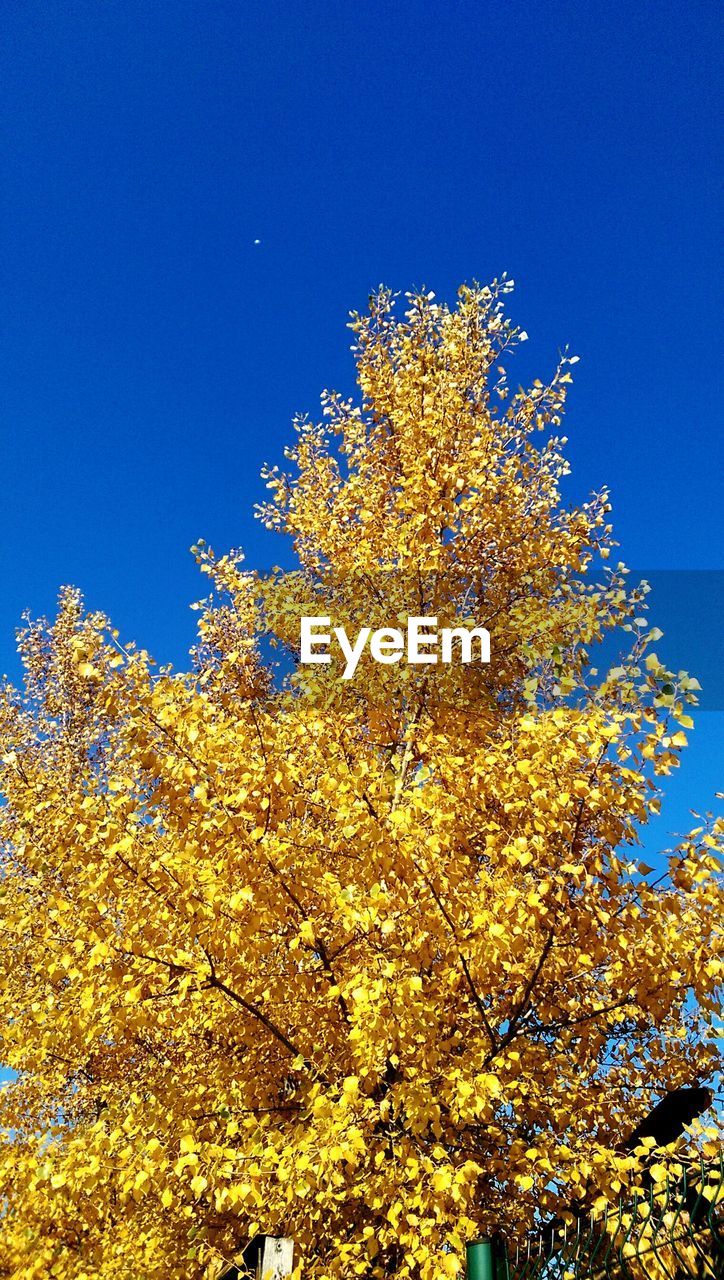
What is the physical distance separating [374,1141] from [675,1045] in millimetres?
2115

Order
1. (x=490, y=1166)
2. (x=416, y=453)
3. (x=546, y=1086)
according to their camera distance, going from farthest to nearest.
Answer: (x=416, y=453)
(x=546, y=1086)
(x=490, y=1166)

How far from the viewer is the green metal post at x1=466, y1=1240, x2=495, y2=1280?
2842 millimetres

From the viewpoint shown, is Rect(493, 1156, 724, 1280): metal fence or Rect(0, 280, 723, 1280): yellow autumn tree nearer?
Rect(493, 1156, 724, 1280): metal fence

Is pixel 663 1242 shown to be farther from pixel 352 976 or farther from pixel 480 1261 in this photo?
pixel 352 976

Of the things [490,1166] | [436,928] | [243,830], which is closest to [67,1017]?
[243,830]

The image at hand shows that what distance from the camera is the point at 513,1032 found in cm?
409

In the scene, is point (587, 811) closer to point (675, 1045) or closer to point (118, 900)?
point (675, 1045)

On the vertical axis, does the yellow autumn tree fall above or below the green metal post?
above

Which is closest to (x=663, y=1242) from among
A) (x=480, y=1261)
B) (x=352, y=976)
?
(x=480, y=1261)

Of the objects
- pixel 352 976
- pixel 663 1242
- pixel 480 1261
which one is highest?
pixel 352 976

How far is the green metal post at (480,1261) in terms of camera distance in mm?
2842

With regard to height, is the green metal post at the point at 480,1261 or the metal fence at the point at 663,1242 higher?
the metal fence at the point at 663,1242

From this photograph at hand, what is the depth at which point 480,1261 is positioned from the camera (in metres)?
2.86

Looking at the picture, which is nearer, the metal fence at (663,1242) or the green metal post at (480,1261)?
the metal fence at (663,1242)
